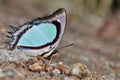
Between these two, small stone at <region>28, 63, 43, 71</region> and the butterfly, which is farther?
the butterfly

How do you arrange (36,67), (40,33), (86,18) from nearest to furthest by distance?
(36,67), (40,33), (86,18)

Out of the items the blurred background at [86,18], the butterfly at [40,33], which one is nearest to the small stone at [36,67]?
the butterfly at [40,33]

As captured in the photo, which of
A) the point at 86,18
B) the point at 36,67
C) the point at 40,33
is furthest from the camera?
the point at 86,18

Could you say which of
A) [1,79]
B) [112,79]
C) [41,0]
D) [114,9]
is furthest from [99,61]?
[41,0]

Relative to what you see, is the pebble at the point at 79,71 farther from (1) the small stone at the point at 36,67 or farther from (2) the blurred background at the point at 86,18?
(2) the blurred background at the point at 86,18

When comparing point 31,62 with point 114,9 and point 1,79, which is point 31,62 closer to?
point 1,79

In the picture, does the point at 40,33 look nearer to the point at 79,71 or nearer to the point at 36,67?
the point at 36,67

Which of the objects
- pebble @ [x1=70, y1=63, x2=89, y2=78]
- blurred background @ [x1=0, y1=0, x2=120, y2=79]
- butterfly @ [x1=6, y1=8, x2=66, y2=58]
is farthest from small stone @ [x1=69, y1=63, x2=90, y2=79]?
blurred background @ [x1=0, y1=0, x2=120, y2=79]

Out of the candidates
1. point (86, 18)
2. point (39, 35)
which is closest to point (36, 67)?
point (39, 35)

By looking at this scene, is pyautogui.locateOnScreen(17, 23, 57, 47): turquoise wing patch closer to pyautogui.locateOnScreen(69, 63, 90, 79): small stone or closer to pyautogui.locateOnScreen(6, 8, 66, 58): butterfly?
pyautogui.locateOnScreen(6, 8, 66, 58): butterfly
